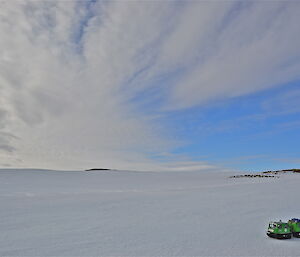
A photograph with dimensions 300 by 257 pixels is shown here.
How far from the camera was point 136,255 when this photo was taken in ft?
18.4

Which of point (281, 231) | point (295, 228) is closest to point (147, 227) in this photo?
point (281, 231)

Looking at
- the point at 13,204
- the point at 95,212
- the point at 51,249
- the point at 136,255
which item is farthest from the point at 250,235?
the point at 13,204

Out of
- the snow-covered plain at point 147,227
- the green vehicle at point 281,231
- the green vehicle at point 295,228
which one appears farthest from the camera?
the green vehicle at point 295,228

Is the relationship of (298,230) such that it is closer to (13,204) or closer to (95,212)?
(95,212)

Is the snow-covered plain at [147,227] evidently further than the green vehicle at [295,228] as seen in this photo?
No

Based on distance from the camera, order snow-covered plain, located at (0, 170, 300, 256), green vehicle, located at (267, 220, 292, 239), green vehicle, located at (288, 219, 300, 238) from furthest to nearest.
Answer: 1. green vehicle, located at (288, 219, 300, 238)
2. green vehicle, located at (267, 220, 292, 239)
3. snow-covered plain, located at (0, 170, 300, 256)

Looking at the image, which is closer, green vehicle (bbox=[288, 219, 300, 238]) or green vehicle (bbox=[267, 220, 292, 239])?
green vehicle (bbox=[267, 220, 292, 239])

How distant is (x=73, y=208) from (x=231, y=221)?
605cm

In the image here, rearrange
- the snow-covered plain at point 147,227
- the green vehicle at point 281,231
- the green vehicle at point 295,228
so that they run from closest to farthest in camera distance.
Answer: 1. the snow-covered plain at point 147,227
2. the green vehicle at point 281,231
3. the green vehicle at point 295,228

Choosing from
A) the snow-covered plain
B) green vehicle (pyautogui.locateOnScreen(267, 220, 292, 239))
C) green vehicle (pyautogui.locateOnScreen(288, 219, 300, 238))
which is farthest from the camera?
green vehicle (pyautogui.locateOnScreen(288, 219, 300, 238))

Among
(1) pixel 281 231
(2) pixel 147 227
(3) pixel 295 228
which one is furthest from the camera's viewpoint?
(2) pixel 147 227

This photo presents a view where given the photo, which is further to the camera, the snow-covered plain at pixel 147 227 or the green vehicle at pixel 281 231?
the green vehicle at pixel 281 231

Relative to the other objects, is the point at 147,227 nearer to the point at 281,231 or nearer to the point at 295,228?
the point at 281,231

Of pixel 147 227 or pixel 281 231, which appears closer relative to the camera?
pixel 281 231
